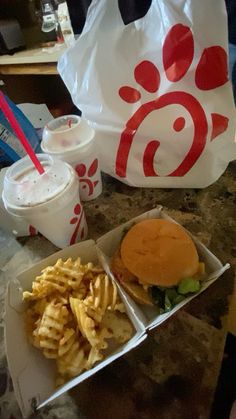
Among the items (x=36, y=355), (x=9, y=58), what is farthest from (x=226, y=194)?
(x=9, y=58)

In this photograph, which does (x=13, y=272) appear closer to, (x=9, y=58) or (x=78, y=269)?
(x=78, y=269)

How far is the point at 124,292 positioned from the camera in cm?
40

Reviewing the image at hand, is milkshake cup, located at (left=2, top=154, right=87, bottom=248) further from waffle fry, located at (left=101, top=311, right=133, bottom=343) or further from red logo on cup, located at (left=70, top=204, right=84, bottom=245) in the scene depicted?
waffle fry, located at (left=101, top=311, right=133, bottom=343)

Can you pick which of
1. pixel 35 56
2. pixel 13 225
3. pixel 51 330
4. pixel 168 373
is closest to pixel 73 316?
pixel 51 330

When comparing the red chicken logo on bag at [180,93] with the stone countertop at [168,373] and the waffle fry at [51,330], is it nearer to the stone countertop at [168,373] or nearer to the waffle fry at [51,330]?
the stone countertop at [168,373]

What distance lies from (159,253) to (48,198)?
196mm

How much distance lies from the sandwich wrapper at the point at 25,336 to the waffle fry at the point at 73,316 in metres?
0.01

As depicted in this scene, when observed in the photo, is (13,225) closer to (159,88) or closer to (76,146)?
(76,146)

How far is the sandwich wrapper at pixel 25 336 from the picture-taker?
1.09 ft

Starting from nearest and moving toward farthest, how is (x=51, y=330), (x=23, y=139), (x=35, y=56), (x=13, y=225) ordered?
1. (x=51, y=330)
2. (x=23, y=139)
3. (x=13, y=225)
4. (x=35, y=56)

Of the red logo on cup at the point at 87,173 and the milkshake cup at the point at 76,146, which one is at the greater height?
the milkshake cup at the point at 76,146

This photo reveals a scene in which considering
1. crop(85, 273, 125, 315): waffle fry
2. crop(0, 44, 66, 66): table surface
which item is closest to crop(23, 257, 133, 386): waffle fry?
crop(85, 273, 125, 315): waffle fry

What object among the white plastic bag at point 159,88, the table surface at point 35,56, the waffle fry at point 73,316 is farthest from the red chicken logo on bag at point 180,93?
the table surface at point 35,56

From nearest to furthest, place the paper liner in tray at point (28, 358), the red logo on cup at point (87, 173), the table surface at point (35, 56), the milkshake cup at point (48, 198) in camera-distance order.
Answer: the paper liner in tray at point (28, 358) < the milkshake cup at point (48, 198) < the red logo on cup at point (87, 173) < the table surface at point (35, 56)
